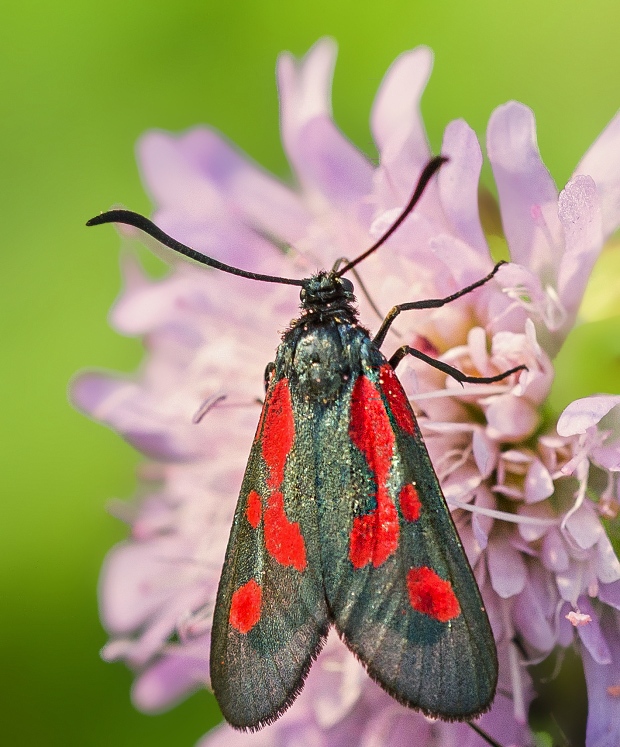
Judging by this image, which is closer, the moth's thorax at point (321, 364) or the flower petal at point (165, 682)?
the moth's thorax at point (321, 364)

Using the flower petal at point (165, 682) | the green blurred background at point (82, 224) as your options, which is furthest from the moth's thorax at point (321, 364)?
the green blurred background at point (82, 224)

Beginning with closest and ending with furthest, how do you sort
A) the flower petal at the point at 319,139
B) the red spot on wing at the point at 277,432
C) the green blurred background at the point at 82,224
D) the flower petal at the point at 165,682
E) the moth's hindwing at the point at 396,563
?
the moth's hindwing at the point at 396,563 < the red spot on wing at the point at 277,432 < the flower petal at the point at 319,139 < the flower petal at the point at 165,682 < the green blurred background at the point at 82,224

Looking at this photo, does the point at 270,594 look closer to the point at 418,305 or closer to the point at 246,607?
the point at 246,607

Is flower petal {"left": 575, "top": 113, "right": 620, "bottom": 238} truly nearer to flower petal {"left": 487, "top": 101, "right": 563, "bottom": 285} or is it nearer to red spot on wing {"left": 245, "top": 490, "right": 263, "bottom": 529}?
flower petal {"left": 487, "top": 101, "right": 563, "bottom": 285}

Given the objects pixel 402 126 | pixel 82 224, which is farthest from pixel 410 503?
pixel 82 224

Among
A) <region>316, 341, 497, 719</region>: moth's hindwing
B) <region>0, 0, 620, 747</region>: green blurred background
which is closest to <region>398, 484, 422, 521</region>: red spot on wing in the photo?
<region>316, 341, 497, 719</region>: moth's hindwing

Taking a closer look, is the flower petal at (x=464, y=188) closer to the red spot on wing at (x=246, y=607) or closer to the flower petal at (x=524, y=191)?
the flower petal at (x=524, y=191)
